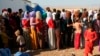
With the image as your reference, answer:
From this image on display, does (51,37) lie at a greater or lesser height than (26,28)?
lesser

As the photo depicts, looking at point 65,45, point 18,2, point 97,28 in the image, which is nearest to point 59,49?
point 65,45

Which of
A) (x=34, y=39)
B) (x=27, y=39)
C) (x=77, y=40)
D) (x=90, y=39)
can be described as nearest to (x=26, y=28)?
(x=27, y=39)

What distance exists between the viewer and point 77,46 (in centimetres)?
1598

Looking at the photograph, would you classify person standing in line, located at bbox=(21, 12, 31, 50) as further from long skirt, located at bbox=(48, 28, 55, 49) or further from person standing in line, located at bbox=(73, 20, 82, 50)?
person standing in line, located at bbox=(73, 20, 82, 50)

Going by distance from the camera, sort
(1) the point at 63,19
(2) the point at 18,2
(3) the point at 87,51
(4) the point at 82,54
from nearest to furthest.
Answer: (3) the point at 87,51, (4) the point at 82,54, (1) the point at 63,19, (2) the point at 18,2

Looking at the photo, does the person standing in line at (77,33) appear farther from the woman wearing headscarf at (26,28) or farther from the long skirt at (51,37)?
the woman wearing headscarf at (26,28)

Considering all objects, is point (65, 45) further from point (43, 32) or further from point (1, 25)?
point (1, 25)

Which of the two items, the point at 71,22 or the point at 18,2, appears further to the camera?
the point at 18,2

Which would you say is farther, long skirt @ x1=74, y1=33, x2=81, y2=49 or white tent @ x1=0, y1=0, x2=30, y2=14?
white tent @ x1=0, y1=0, x2=30, y2=14

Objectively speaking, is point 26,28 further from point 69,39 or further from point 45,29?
point 69,39

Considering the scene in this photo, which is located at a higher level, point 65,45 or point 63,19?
point 63,19

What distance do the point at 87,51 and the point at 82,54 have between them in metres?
1.38

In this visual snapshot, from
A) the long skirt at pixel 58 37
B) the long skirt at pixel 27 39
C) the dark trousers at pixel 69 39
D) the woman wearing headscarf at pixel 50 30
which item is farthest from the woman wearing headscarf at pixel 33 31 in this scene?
the dark trousers at pixel 69 39

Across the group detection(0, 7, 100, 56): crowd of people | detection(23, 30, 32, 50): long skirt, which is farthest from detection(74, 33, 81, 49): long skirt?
detection(23, 30, 32, 50): long skirt
